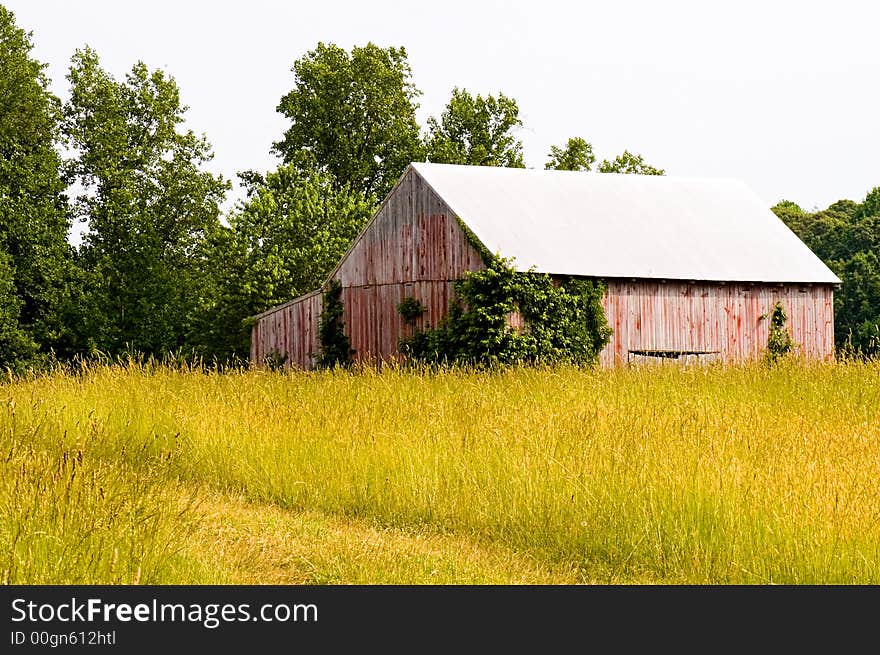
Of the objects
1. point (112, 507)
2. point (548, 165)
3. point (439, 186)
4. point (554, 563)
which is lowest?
point (554, 563)

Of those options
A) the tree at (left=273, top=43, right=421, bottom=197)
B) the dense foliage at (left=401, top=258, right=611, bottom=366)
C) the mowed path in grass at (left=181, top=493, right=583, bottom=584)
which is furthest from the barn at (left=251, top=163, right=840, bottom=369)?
the tree at (left=273, top=43, right=421, bottom=197)

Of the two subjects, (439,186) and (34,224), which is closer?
(439,186)

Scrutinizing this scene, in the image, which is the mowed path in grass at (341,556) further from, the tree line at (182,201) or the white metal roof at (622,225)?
the tree line at (182,201)

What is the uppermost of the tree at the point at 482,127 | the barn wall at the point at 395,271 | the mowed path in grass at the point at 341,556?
the tree at the point at 482,127

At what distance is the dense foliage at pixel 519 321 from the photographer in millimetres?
23812

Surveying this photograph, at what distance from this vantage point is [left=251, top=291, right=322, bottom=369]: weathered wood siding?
95.8 ft

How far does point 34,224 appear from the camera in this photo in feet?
128

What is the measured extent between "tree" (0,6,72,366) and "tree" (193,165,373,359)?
16.8 feet

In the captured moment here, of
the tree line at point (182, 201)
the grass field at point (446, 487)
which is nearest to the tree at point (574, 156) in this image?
the tree line at point (182, 201)

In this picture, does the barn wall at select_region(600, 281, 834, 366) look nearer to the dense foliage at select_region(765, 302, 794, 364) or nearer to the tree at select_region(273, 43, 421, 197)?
the dense foliage at select_region(765, 302, 794, 364)

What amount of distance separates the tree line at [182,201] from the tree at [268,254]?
63 millimetres
